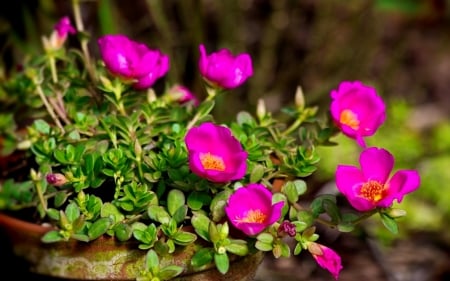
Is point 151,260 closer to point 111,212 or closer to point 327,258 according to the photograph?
point 111,212

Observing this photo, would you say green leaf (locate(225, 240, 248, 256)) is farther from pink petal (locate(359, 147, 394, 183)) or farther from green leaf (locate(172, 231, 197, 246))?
pink petal (locate(359, 147, 394, 183))

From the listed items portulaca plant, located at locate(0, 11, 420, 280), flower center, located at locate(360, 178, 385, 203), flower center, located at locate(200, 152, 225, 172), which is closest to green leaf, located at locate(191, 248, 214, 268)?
portulaca plant, located at locate(0, 11, 420, 280)

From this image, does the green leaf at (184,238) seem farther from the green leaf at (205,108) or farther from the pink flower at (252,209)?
the green leaf at (205,108)

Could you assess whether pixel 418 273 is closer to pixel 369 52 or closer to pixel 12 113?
pixel 369 52

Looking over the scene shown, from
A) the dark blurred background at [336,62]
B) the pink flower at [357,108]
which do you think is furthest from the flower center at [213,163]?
the dark blurred background at [336,62]

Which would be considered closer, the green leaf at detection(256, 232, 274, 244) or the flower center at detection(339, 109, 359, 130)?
the green leaf at detection(256, 232, 274, 244)

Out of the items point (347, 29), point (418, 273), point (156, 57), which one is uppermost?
point (156, 57)

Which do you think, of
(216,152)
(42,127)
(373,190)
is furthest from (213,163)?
(42,127)

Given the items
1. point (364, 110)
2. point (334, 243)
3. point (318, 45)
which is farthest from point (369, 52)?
point (364, 110)
